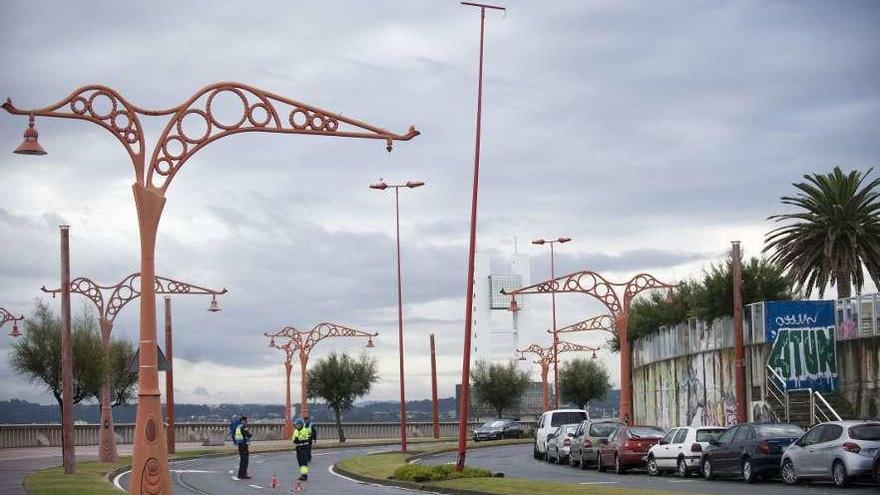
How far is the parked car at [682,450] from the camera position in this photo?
40.2m

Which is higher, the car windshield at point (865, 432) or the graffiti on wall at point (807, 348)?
the graffiti on wall at point (807, 348)

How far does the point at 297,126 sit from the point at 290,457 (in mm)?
37098

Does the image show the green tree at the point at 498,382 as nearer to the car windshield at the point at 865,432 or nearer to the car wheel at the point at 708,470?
the car wheel at the point at 708,470

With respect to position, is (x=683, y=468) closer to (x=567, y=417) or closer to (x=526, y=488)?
(x=526, y=488)

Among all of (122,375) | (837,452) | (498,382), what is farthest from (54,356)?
(498,382)

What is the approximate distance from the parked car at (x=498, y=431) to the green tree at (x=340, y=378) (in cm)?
923

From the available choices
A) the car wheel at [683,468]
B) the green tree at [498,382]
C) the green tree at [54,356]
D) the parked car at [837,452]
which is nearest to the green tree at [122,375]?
the green tree at [54,356]

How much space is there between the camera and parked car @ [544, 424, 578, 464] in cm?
5191

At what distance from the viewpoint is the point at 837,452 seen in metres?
31.6

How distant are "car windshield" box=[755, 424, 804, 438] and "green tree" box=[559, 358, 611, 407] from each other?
9771 centimetres

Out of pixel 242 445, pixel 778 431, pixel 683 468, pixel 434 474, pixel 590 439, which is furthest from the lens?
pixel 590 439

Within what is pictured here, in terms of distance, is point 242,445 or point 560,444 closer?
point 242,445

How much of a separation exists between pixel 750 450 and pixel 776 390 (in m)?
17.8

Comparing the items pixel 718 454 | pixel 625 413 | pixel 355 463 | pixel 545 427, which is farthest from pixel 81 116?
pixel 625 413
